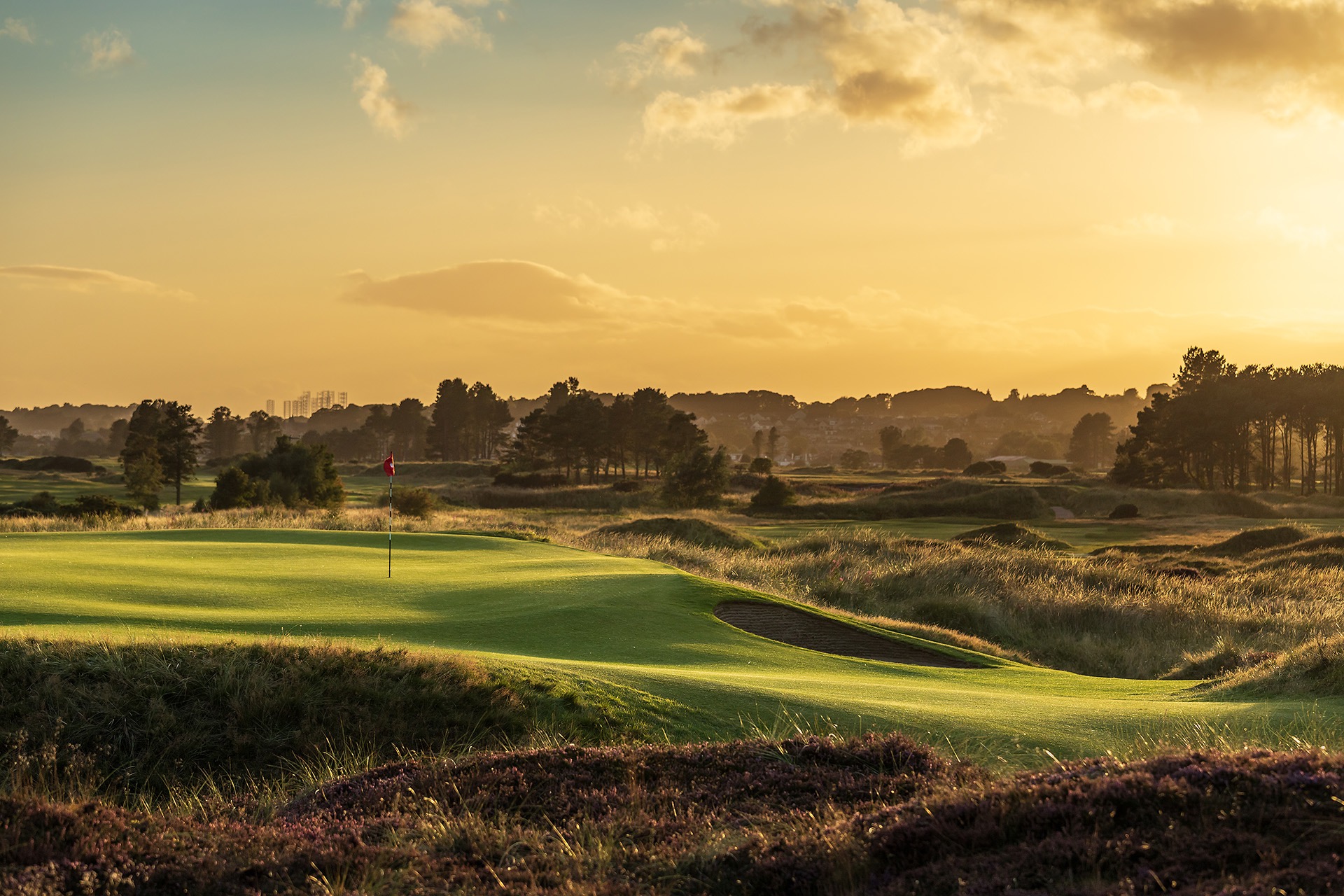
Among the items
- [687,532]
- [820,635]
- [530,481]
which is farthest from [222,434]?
[820,635]

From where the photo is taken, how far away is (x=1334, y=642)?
44.9 feet

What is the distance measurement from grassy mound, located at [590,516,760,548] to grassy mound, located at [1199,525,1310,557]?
67.9 ft

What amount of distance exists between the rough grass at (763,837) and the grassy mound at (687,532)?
33245 mm

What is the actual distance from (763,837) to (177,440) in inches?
3115

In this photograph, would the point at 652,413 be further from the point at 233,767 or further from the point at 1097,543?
the point at 233,767

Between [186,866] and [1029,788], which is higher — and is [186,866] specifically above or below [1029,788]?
below

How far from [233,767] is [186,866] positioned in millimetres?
4976

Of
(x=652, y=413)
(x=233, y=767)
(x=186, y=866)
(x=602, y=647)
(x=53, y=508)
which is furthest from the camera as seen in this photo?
(x=652, y=413)

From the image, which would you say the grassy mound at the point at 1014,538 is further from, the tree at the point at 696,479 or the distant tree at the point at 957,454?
the distant tree at the point at 957,454

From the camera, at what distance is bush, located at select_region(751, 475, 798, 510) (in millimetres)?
73000

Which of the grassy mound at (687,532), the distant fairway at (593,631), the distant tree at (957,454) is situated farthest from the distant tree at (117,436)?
the distant fairway at (593,631)

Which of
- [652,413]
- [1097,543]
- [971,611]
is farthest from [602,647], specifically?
[652,413]

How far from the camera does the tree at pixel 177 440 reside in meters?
73.6

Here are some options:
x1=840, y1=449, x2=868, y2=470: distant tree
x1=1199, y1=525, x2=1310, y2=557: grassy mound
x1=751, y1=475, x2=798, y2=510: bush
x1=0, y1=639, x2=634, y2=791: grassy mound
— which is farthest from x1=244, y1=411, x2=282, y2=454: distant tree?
x1=0, y1=639, x2=634, y2=791: grassy mound
